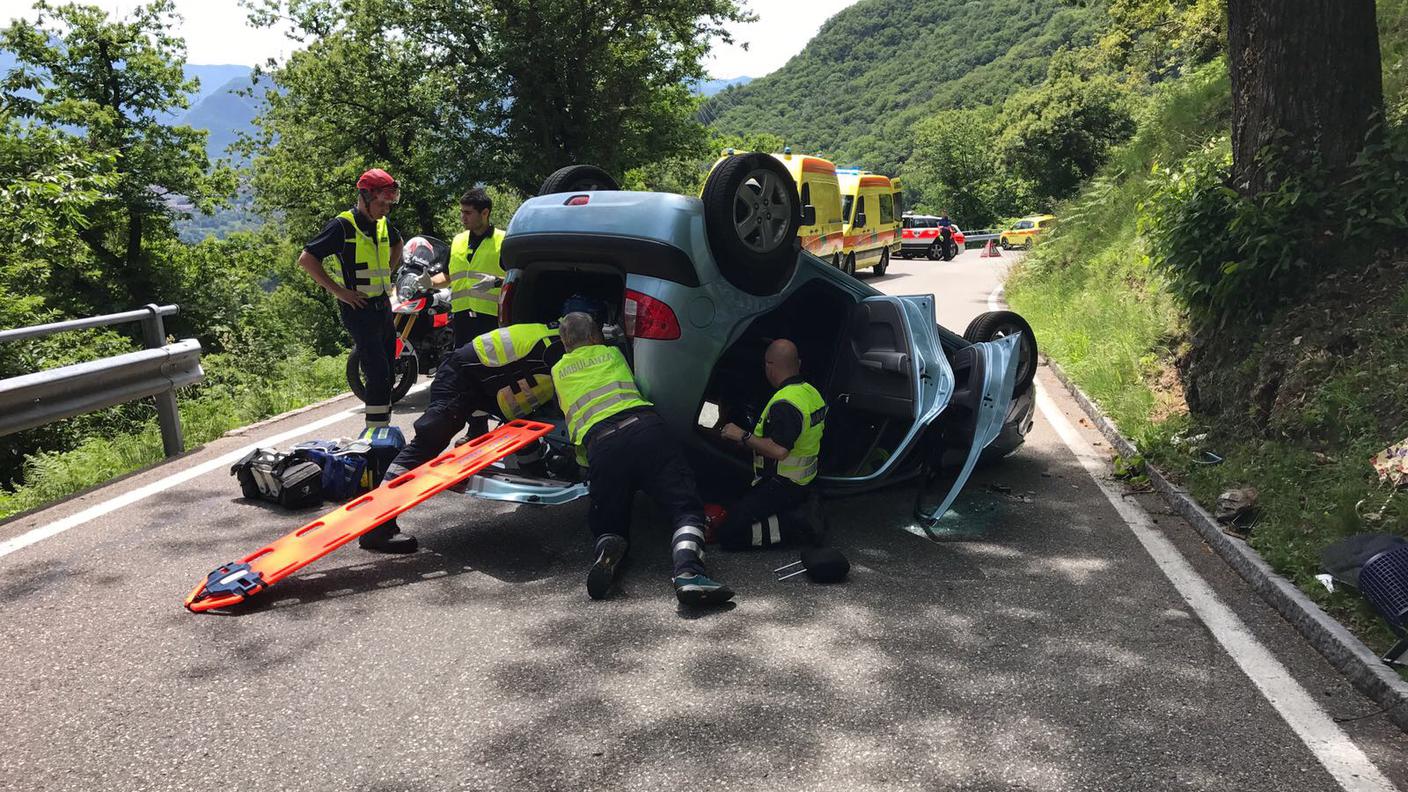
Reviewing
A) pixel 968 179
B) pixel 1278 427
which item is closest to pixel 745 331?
pixel 1278 427

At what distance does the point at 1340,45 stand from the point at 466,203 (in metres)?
6.18

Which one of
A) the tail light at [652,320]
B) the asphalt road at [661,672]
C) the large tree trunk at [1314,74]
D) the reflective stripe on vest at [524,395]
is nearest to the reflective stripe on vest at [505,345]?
the reflective stripe on vest at [524,395]

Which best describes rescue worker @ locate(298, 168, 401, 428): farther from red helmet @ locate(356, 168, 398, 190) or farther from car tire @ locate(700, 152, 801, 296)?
car tire @ locate(700, 152, 801, 296)

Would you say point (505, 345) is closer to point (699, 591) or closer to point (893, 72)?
point (699, 591)

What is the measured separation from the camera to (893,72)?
15900 cm

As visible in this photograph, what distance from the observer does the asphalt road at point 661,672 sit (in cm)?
322

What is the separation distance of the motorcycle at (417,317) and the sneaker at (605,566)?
460 centimetres

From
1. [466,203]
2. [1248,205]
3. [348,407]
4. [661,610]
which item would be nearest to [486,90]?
[348,407]

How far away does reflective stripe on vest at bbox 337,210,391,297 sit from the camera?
6859 mm

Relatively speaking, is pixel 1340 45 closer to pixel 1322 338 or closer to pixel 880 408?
pixel 1322 338

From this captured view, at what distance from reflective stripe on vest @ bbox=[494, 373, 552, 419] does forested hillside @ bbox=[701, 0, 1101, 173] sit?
118 meters

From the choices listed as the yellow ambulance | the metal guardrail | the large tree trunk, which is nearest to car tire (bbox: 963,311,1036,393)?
the large tree trunk

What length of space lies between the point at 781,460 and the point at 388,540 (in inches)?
83.0

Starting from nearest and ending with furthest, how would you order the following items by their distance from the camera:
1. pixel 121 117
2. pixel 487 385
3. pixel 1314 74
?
1. pixel 487 385
2. pixel 1314 74
3. pixel 121 117
